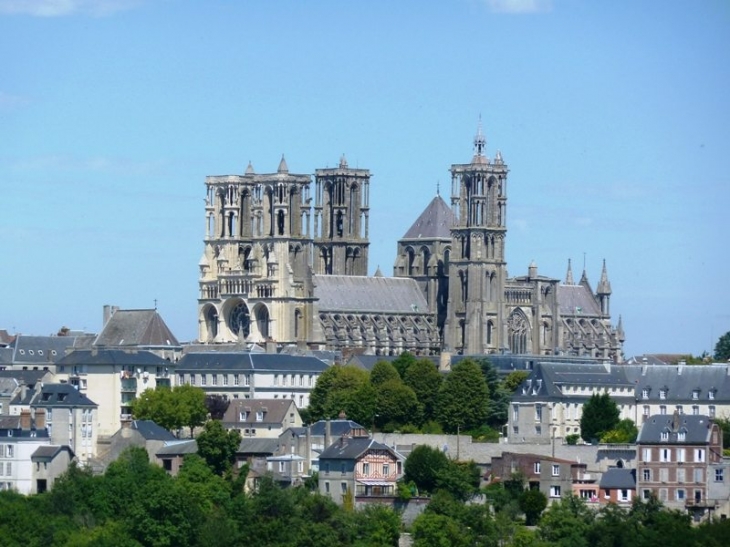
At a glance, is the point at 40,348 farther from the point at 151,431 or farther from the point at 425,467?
the point at 425,467

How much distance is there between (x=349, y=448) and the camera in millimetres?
104250

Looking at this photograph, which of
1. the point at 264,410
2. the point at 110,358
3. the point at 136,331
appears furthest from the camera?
the point at 136,331

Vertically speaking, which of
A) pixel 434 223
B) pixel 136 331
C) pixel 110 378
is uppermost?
pixel 434 223

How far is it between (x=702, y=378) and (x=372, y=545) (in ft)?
84.0

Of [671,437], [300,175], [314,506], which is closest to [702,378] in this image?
[671,437]

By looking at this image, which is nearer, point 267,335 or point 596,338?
point 267,335

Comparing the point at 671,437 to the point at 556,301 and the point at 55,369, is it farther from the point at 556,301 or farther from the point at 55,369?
the point at 556,301

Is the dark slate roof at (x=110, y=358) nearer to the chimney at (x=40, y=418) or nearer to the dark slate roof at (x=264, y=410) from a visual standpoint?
the dark slate roof at (x=264, y=410)

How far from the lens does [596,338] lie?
162 m

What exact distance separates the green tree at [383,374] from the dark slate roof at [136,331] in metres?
15.5

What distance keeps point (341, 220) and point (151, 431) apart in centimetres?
4549

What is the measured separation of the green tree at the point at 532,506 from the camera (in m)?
98.1

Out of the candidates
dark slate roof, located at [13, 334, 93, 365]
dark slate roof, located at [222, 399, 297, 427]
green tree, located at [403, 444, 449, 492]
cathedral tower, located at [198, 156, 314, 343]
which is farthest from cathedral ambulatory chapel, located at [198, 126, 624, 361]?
green tree, located at [403, 444, 449, 492]

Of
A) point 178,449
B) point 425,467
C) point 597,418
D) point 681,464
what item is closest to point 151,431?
point 178,449
